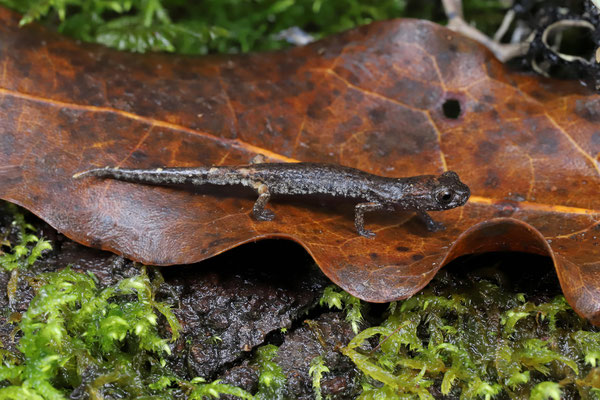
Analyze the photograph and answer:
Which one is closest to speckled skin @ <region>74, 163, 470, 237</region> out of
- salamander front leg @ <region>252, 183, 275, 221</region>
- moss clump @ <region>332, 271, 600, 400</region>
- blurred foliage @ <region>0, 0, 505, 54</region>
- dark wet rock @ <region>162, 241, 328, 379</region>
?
salamander front leg @ <region>252, 183, 275, 221</region>

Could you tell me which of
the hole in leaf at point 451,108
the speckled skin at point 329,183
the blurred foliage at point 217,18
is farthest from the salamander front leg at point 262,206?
the blurred foliage at point 217,18

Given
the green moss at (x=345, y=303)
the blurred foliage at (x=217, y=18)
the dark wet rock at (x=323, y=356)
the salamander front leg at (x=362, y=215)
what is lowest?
the dark wet rock at (x=323, y=356)

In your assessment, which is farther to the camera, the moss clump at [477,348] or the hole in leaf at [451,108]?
the hole in leaf at [451,108]

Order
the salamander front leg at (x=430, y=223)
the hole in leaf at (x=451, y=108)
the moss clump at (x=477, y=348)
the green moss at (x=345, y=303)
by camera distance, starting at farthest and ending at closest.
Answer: the hole in leaf at (x=451, y=108), the salamander front leg at (x=430, y=223), the green moss at (x=345, y=303), the moss clump at (x=477, y=348)

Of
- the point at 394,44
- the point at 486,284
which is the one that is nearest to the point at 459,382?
the point at 486,284

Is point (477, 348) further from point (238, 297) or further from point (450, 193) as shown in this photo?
point (238, 297)

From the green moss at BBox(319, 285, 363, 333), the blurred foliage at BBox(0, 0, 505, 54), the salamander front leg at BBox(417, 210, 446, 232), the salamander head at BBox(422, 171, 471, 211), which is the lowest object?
the green moss at BBox(319, 285, 363, 333)

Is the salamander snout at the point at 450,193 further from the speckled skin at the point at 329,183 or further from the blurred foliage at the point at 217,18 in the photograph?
the blurred foliage at the point at 217,18

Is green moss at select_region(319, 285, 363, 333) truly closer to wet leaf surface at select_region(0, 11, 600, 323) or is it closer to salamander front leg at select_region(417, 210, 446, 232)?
wet leaf surface at select_region(0, 11, 600, 323)
